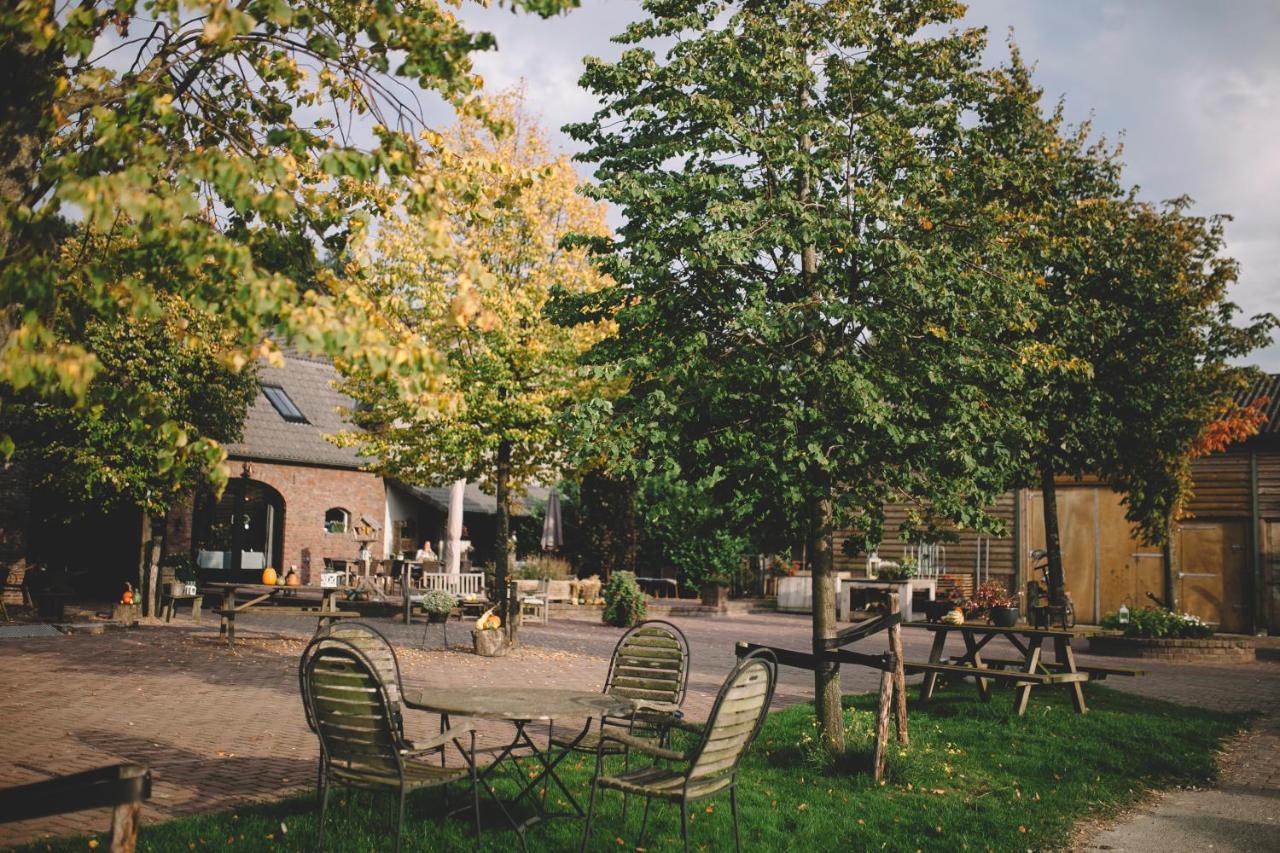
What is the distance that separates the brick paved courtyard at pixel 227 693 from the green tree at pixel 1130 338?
3.38m

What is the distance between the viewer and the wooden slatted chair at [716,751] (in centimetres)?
534

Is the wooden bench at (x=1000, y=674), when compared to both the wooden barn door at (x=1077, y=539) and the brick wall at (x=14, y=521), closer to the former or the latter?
the wooden barn door at (x=1077, y=539)

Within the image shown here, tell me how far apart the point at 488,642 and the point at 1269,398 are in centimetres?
2004

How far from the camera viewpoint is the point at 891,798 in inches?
289

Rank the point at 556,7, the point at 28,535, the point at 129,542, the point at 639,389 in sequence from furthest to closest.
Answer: the point at 129,542
the point at 28,535
the point at 639,389
the point at 556,7

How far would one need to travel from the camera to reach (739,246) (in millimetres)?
8312

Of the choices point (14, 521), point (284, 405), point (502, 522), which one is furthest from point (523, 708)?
point (284, 405)

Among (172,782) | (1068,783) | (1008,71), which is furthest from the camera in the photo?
(1008,71)

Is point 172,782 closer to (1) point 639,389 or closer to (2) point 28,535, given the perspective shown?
(1) point 639,389

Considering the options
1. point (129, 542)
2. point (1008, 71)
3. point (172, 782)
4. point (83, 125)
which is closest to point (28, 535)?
point (129, 542)

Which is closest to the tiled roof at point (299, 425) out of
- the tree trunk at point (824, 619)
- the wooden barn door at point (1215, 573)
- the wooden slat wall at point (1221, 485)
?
the tree trunk at point (824, 619)

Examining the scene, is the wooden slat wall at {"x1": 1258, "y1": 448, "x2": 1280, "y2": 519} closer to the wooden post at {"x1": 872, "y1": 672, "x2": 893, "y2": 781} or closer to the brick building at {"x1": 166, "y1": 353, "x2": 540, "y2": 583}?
the wooden post at {"x1": 872, "y1": 672, "x2": 893, "y2": 781}

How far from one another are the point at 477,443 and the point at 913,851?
13.1 metres

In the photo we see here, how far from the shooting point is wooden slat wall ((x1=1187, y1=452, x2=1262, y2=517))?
939 inches
